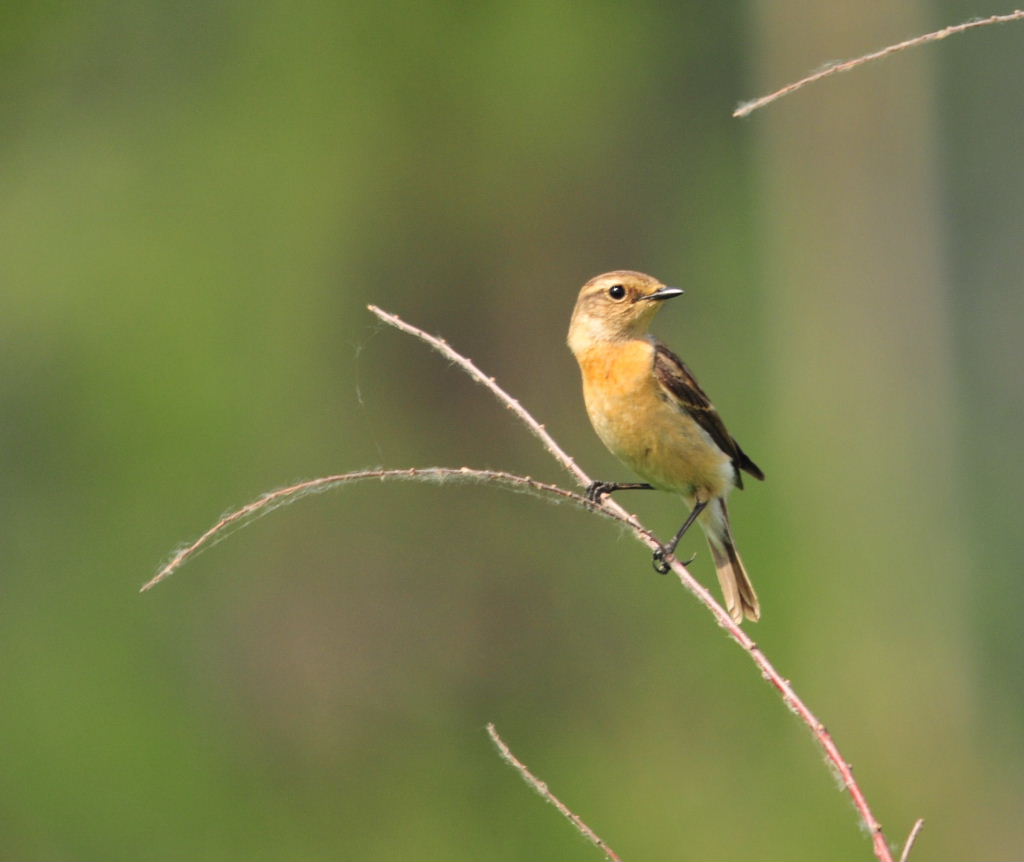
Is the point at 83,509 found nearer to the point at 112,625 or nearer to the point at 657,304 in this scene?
the point at 112,625

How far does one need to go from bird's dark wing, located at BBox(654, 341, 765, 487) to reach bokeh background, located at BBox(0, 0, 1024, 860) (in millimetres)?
5499

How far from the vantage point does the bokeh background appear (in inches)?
470

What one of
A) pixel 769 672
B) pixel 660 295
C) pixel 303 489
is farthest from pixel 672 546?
pixel 303 489

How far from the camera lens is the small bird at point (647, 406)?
16.2ft

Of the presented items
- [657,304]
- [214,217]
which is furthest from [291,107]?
[657,304]

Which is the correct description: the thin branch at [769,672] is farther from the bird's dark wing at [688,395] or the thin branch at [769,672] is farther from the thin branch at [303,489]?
the bird's dark wing at [688,395]

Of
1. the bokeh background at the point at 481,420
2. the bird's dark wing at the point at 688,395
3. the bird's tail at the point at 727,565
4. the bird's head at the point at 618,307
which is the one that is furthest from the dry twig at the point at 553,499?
the bokeh background at the point at 481,420

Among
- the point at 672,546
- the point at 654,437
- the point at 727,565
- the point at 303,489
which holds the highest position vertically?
the point at 303,489

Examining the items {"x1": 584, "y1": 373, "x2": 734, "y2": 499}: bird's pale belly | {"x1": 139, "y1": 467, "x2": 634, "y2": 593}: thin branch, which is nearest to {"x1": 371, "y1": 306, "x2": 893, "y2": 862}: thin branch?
{"x1": 139, "y1": 467, "x2": 634, "y2": 593}: thin branch

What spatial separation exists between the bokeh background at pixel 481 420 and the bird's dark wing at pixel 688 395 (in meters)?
5.50

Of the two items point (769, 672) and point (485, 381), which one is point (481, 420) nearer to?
point (485, 381)

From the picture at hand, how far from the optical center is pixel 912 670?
12.9m

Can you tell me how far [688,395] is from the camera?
510 cm

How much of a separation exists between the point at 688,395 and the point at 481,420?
9.73 metres
